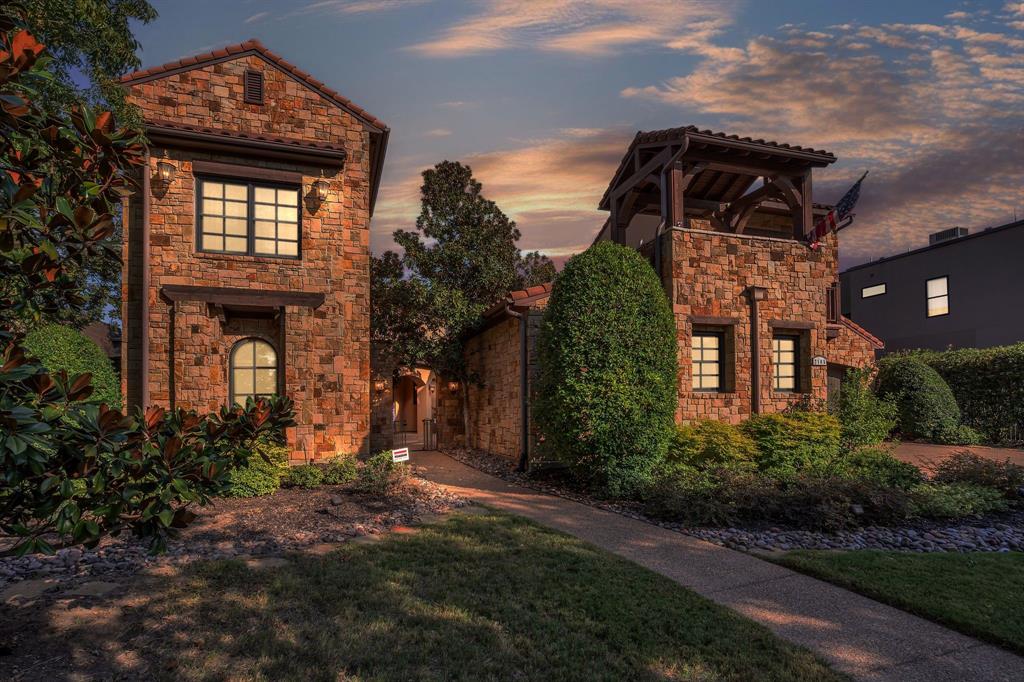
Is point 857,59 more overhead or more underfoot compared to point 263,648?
more overhead

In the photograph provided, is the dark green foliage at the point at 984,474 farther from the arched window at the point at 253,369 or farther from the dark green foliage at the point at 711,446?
the arched window at the point at 253,369

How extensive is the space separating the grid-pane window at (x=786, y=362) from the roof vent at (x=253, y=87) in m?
11.9

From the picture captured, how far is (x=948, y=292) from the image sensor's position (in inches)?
842

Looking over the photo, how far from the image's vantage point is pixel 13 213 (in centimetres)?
A: 224

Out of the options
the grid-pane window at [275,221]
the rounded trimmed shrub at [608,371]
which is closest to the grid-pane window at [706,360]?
the rounded trimmed shrub at [608,371]

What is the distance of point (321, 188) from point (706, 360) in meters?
8.58

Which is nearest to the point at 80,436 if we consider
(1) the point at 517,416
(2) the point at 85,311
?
(1) the point at 517,416

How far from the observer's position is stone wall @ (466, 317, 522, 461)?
507 inches

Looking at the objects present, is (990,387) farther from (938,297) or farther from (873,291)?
(873,291)

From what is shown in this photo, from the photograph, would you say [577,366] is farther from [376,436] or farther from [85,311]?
[85,311]

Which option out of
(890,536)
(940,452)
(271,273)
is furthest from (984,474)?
(271,273)

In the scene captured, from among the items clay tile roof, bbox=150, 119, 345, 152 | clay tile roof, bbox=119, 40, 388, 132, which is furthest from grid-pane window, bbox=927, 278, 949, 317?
clay tile roof, bbox=150, 119, 345, 152

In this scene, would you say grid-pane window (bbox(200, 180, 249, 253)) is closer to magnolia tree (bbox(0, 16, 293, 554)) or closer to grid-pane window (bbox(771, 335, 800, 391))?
magnolia tree (bbox(0, 16, 293, 554))

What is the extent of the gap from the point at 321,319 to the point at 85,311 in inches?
509
